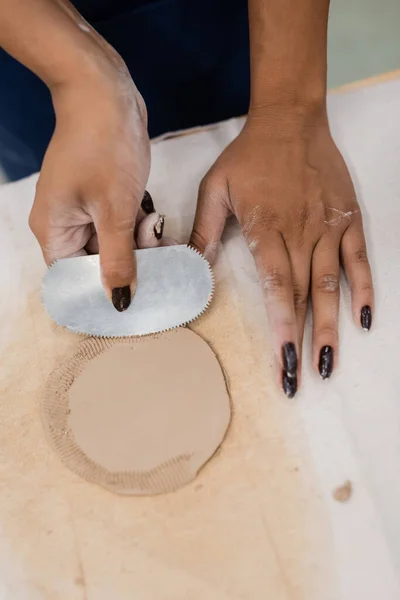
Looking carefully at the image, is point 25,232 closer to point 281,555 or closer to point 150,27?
point 150,27

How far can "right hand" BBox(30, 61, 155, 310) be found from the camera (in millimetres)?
612

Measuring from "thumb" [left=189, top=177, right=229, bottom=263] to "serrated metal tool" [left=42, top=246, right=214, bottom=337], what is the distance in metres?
0.05

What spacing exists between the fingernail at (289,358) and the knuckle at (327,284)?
10cm

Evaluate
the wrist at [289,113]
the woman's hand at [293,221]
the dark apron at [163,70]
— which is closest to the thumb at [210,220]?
the woman's hand at [293,221]

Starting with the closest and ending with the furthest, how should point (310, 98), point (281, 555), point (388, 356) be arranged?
point (281, 555) → point (388, 356) → point (310, 98)

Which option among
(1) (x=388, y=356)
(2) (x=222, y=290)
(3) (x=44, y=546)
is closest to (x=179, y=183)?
(2) (x=222, y=290)

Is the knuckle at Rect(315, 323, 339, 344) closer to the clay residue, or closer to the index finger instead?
the index finger

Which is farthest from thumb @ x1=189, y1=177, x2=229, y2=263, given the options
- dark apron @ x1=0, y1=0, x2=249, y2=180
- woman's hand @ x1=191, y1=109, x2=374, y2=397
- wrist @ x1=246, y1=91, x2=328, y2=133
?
dark apron @ x1=0, y1=0, x2=249, y2=180

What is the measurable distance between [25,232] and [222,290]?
1.06 ft

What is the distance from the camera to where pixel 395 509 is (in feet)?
1.88

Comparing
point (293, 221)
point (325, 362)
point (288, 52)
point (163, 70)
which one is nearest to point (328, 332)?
point (325, 362)

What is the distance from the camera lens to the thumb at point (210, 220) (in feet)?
2.48

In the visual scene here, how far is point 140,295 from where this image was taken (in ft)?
2.25

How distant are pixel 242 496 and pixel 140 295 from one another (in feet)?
0.88
